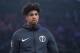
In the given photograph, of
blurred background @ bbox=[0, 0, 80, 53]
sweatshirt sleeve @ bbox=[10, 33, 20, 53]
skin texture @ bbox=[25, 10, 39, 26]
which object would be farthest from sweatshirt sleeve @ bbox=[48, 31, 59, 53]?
blurred background @ bbox=[0, 0, 80, 53]

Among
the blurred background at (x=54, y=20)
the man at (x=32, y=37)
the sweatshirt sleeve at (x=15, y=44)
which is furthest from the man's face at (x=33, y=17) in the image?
the blurred background at (x=54, y=20)

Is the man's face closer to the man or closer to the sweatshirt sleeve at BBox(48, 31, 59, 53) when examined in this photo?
the man

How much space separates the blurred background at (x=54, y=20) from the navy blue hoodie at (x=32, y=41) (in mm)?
1781

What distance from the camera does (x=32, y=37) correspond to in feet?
12.4

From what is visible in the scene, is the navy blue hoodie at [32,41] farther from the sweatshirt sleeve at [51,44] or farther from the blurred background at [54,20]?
the blurred background at [54,20]

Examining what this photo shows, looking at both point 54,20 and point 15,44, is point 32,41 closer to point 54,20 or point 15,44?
point 15,44

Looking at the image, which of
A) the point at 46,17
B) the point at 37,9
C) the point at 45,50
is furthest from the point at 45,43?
the point at 46,17

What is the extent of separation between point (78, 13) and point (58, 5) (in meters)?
0.37

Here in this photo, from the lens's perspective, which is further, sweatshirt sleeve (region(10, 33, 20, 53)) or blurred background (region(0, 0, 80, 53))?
blurred background (region(0, 0, 80, 53))

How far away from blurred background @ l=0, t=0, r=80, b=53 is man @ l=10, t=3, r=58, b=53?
1.77 metres

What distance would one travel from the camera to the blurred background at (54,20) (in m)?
5.58

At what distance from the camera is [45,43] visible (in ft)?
12.4

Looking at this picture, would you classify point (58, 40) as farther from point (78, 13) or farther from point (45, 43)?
point (45, 43)

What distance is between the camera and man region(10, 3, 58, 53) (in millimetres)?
3713
